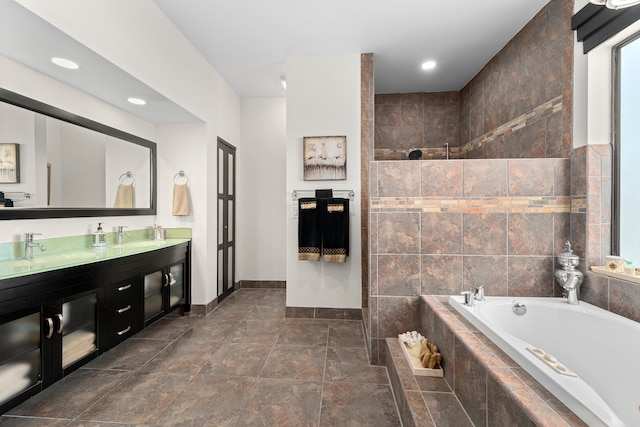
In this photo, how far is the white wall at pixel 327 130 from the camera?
314 centimetres

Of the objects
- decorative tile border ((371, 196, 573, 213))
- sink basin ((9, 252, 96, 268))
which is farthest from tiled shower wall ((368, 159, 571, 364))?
sink basin ((9, 252, 96, 268))

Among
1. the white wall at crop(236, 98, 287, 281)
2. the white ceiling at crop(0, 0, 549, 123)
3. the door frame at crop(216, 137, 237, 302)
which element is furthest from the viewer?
the white wall at crop(236, 98, 287, 281)

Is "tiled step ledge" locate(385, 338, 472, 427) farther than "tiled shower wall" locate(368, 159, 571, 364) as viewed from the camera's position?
No

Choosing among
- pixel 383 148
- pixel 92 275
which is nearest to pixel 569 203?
pixel 383 148

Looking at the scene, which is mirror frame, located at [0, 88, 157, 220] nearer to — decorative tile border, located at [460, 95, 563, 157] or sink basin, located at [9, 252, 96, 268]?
sink basin, located at [9, 252, 96, 268]

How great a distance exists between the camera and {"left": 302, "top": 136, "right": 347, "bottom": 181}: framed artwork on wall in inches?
123

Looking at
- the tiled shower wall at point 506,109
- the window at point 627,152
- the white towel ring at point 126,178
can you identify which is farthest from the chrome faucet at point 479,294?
the white towel ring at point 126,178

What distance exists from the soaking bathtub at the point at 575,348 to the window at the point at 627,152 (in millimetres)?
492

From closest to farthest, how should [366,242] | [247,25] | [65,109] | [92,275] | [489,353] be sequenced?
1. [489,353]
2. [92,275]
3. [65,109]
4. [247,25]
5. [366,242]

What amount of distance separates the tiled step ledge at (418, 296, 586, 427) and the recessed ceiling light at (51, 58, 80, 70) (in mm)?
2772

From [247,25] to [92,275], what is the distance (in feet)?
7.51

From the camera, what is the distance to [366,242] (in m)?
3.12

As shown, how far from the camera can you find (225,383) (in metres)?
1.99

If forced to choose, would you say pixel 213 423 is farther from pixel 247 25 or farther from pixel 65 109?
pixel 247 25
